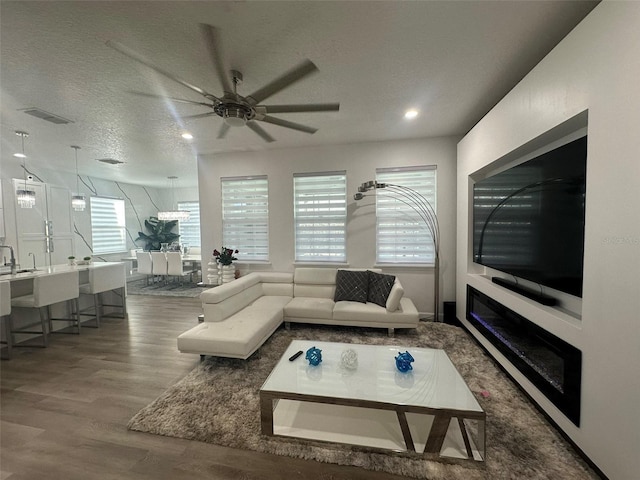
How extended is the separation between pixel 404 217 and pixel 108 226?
23.9 ft

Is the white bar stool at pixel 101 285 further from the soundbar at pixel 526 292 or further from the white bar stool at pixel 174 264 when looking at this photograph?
the soundbar at pixel 526 292

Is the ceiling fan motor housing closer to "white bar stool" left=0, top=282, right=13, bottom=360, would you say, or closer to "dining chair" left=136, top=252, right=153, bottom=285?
"white bar stool" left=0, top=282, right=13, bottom=360

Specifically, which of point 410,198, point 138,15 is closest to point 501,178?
point 410,198

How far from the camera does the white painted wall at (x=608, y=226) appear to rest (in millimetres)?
1277

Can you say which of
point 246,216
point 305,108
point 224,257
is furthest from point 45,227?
point 305,108

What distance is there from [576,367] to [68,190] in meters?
8.39

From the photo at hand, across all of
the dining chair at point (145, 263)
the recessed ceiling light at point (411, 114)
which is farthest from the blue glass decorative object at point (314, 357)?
the dining chair at point (145, 263)

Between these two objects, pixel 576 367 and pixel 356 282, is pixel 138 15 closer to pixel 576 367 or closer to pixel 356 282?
pixel 356 282

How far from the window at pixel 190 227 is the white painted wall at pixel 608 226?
8.53 meters

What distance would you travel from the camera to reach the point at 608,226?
1409 millimetres

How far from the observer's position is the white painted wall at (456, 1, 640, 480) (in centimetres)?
128

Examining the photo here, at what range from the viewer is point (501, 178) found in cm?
256

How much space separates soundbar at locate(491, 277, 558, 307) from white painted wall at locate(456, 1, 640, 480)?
21 centimetres

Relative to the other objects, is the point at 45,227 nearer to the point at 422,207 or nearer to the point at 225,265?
the point at 225,265
